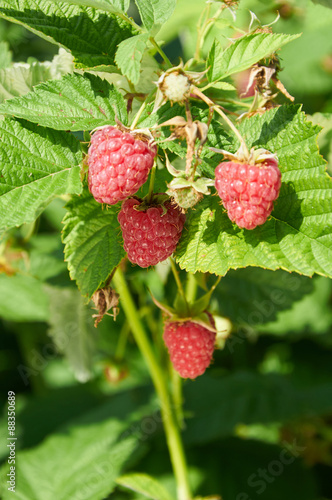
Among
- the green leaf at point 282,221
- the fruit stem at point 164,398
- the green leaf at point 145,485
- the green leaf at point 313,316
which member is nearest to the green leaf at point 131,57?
the green leaf at point 282,221

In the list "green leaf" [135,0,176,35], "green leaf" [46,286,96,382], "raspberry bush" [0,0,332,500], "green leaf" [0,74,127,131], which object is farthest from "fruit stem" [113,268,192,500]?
"green leaf" [135,0,176,35]

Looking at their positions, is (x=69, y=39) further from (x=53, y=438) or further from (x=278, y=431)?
(x=278, y=431)

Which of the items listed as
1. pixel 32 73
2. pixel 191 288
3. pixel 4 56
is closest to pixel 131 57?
pixel 32 73

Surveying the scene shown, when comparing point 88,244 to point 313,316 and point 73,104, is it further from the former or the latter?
point 313,316

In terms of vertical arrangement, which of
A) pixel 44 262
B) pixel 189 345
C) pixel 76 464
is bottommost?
pixel 76 464

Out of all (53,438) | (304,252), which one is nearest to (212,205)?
(304,252)

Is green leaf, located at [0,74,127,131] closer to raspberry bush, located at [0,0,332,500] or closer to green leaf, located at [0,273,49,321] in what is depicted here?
raspberry bush, located at [0,0,332,500]
